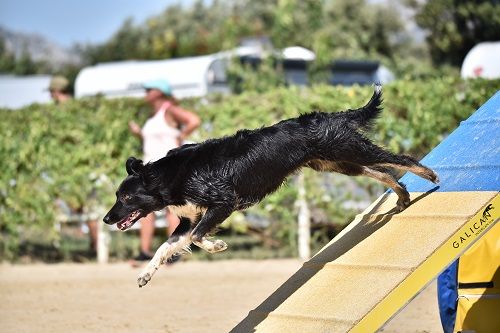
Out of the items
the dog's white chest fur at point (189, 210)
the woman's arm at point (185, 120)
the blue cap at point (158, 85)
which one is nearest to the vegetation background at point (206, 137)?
the woman's arm at point (185, 120)

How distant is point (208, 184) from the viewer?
5.88 m

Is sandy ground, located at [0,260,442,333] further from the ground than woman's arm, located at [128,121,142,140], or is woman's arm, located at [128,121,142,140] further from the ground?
woman's arm, located at [128,121,142,140]

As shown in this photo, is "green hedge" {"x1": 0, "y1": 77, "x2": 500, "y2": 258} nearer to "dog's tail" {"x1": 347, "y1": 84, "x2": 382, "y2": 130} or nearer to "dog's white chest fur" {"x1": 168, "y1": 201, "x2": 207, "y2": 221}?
"dog's tail" {"x1": 347, "y1": 84, "x2": 382, "y2": 130}

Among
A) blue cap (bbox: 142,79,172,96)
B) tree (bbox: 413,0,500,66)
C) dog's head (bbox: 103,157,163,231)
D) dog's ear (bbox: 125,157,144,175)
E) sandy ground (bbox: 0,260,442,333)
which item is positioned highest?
tree (bbox: 413,0,500,66)

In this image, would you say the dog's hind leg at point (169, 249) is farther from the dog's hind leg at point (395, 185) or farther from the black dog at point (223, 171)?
the dog's hind leg at point (395, 185)

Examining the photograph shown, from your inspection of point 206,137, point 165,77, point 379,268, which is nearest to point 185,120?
point 206,137

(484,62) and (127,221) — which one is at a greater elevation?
(484,62)

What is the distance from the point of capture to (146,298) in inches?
353

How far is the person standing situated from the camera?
35.6ft

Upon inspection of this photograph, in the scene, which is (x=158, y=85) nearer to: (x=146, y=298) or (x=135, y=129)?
(x=135, y=129)

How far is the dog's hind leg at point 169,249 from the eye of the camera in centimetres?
576

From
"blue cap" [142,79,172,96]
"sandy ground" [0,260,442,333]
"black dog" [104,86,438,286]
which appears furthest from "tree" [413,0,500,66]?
"black dog" [104,86,438,286]

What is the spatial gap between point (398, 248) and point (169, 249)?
1.47m

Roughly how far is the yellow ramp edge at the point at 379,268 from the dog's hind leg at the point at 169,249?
2.12 ft
